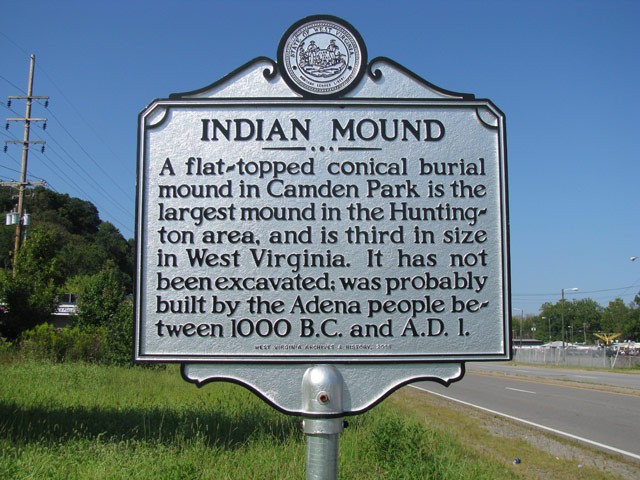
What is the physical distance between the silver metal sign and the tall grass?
219 cm

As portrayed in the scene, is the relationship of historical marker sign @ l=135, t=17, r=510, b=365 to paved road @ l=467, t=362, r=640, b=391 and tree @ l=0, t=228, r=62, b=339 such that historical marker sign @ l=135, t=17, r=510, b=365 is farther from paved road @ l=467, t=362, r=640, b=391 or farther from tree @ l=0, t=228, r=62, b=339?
tree @ l=0, t=228, r=62, b=339

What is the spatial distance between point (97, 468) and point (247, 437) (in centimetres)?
210

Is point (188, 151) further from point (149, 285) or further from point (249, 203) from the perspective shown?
point (149, 285)

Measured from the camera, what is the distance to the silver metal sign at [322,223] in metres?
2.63

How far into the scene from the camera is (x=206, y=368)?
8.64 ft

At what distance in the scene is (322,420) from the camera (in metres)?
2.50

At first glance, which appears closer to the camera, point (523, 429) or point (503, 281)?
point (503, 281)

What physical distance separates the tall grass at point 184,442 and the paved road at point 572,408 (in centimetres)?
388

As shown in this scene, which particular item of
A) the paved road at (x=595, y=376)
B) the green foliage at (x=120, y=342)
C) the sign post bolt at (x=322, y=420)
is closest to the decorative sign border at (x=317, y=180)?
the sign post bolt at (x=322, y=420)

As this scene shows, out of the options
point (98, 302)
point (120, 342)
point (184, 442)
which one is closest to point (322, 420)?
point (184, 442)

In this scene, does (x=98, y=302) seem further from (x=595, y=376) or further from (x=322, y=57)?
(x=322, y=57)

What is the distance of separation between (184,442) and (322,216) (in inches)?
166

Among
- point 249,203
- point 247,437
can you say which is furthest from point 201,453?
point 249,203

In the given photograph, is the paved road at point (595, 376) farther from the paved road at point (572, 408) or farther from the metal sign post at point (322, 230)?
the metal sign post at point (322, 230)
